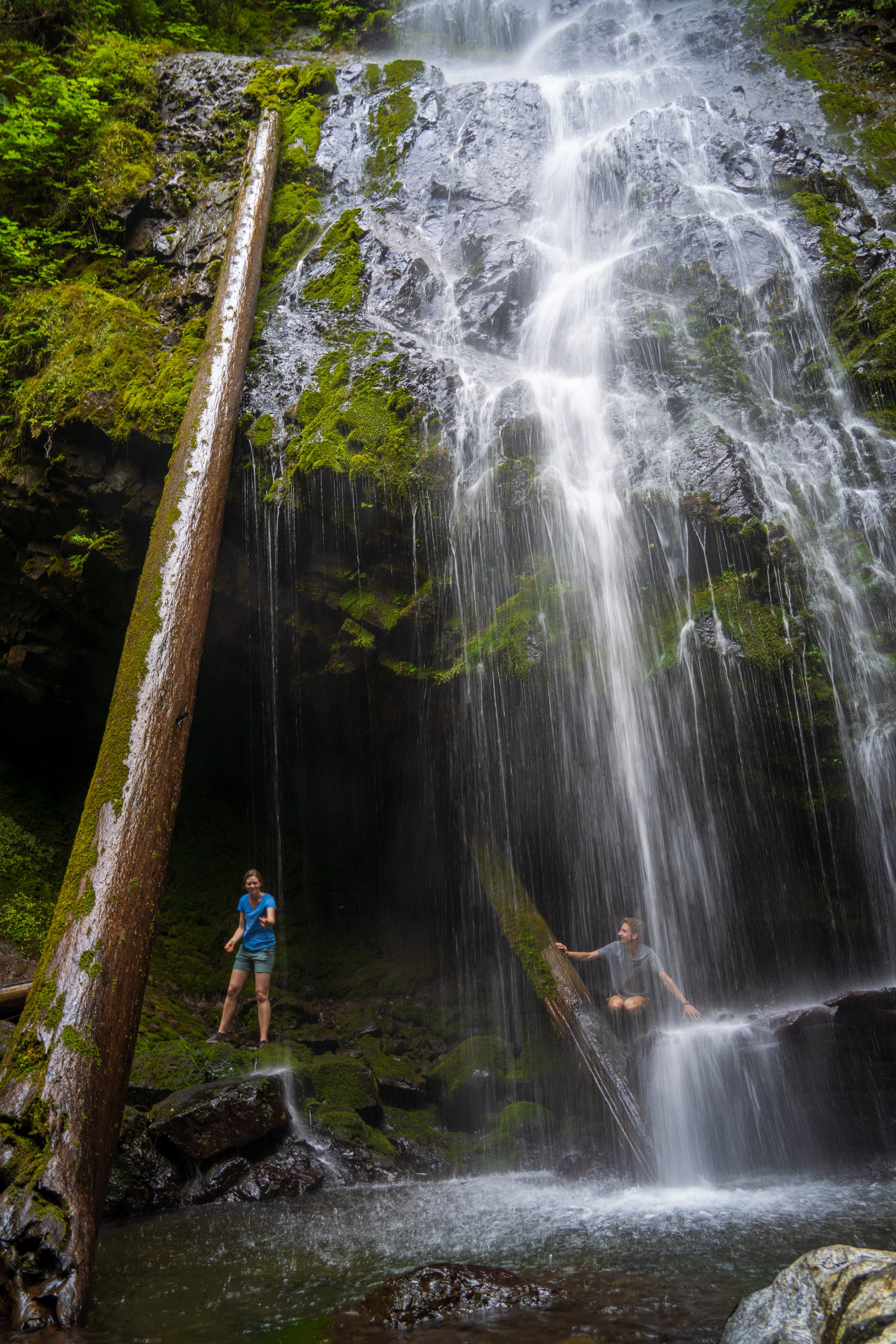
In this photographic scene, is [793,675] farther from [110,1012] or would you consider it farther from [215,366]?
[215,366]

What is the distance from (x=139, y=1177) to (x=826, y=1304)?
4.38m

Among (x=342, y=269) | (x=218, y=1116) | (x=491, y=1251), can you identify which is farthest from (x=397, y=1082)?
(x=342, y=269)

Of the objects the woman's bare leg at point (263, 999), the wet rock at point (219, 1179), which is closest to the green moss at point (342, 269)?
the woman's bare leg at point (263, 999)

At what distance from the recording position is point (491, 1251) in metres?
3.60

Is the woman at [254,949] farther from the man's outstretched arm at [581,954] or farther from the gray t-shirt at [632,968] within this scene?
the gray t-shirt at [632,968]

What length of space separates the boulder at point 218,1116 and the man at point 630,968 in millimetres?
2802

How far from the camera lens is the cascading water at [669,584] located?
6.15 meters

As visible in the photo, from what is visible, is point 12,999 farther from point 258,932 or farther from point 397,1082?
point 397,1082

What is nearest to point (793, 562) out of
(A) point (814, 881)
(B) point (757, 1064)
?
(A) point (814, 881)

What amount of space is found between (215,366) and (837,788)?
288 inches

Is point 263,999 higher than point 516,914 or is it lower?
lower

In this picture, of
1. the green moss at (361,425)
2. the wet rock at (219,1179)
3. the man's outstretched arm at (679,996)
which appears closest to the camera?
the wet rock at (219,1179)

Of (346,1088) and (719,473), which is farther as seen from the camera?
(719,473)

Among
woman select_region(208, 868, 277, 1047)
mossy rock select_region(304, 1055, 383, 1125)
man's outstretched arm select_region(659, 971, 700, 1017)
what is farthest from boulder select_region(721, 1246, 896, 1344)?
woman select_region(208, 868, 277, 1047)
